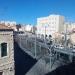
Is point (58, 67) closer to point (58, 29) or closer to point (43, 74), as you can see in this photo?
point (43, 74)

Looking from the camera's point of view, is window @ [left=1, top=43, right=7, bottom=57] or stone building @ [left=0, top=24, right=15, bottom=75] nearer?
stone building @ [left=0, top=24, right=15, bottom=75]

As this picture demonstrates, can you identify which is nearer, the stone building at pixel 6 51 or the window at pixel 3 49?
the stone building at pixel 6 51

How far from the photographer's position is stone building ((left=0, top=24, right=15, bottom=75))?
18.8 m

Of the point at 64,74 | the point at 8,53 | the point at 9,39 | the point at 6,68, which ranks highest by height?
the point at 9,39

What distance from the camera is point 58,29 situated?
385 ft

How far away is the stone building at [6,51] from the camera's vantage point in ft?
61.8

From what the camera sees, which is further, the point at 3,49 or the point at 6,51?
the point at 6,51

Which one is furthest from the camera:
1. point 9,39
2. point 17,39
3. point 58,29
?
point 58,29

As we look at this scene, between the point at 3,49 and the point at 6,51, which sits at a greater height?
the point at 3,49

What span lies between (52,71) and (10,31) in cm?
805

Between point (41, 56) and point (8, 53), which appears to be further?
point (41, 56)

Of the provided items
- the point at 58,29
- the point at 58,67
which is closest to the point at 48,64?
the point at 58,67

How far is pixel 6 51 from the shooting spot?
19.5m

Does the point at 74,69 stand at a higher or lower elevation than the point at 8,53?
lower
